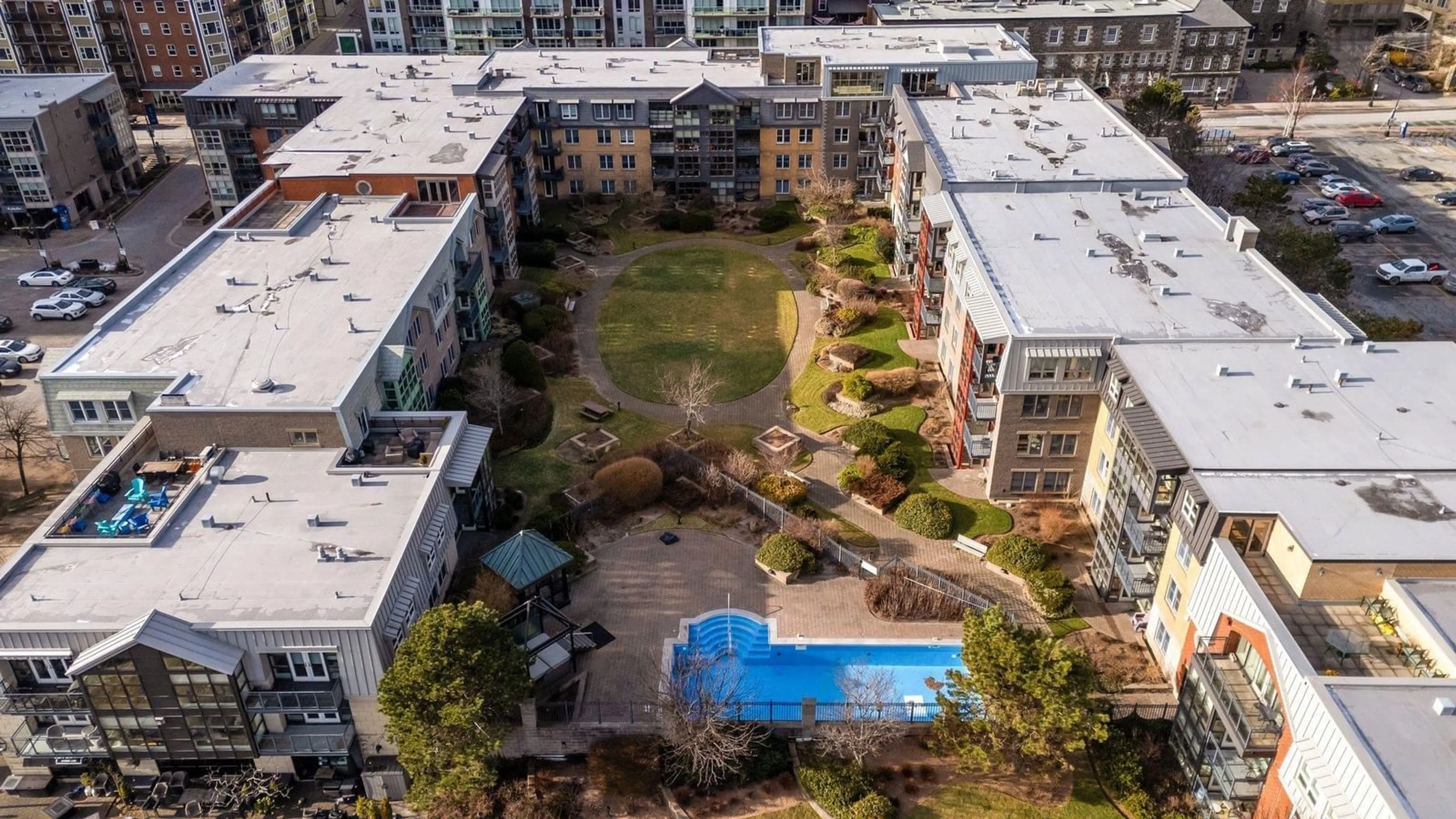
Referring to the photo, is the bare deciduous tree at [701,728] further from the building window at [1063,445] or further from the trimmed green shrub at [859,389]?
the trimmed green shrub at [859,389]

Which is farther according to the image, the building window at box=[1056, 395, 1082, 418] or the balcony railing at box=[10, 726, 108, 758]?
the building window at box=[1056, 395, 1082, 418]

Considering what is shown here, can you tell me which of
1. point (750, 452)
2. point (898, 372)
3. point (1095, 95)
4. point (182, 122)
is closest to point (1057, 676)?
point (750, 452)

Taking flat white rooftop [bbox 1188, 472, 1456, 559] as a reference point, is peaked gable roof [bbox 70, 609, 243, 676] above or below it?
below

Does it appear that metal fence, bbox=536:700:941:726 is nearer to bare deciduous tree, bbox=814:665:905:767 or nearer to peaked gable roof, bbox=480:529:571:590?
bare deciduous tree, bbox=814:665:905:767

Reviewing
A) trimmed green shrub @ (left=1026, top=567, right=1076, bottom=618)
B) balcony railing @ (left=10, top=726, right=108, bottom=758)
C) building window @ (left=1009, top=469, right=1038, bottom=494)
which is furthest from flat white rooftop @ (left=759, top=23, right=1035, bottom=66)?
balcony railing @ (left=10, top=726, right=108, bottom=758)

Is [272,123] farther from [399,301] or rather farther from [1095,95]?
[1095,95]

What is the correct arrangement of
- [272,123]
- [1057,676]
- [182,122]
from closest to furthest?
[1057,676]
[272,123]
[182,122]

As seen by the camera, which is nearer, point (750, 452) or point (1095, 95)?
point (750, 452)

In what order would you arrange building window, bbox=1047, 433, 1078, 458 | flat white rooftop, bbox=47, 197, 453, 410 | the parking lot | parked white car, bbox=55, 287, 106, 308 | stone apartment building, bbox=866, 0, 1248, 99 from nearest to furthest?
flat white rooftop, bbox=47, 197, 453, 410
building window, bbox=1047, 433, 1078, 458
the parking lot
parked white car, bbox=55, 287, 106, 308
stone apartment building, bbox=866, 0, 1248, 99
